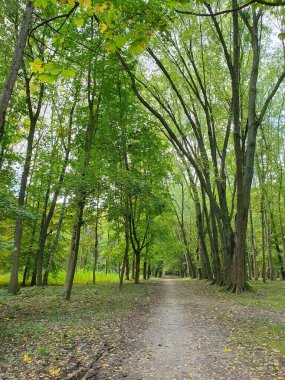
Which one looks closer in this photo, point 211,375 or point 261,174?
point 211,375

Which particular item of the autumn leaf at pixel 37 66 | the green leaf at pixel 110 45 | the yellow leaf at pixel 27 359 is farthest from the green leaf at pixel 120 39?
the yellow leaf at pixel 27 359

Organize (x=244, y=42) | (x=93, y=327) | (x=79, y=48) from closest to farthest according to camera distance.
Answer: (x=93, y=327)
(x=79, y=48)
(x=244, y=42)

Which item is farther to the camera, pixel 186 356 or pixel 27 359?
pixel 186 356

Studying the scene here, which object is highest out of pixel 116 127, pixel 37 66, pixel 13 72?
pixel 116 127

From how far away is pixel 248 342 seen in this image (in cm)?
609

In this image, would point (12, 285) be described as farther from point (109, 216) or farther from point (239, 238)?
point (239, 238)

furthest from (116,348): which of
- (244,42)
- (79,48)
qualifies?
(244,42)

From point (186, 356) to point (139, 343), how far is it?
1.14 metres

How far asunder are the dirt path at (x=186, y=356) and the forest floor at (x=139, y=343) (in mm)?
13

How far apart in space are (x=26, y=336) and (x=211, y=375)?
367cm

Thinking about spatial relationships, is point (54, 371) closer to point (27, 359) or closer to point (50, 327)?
point (27, 359)

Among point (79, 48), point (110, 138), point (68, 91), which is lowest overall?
point (110, 138)

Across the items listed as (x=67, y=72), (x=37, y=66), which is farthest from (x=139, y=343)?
(x=37, y=66)

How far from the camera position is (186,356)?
17.6 feet
